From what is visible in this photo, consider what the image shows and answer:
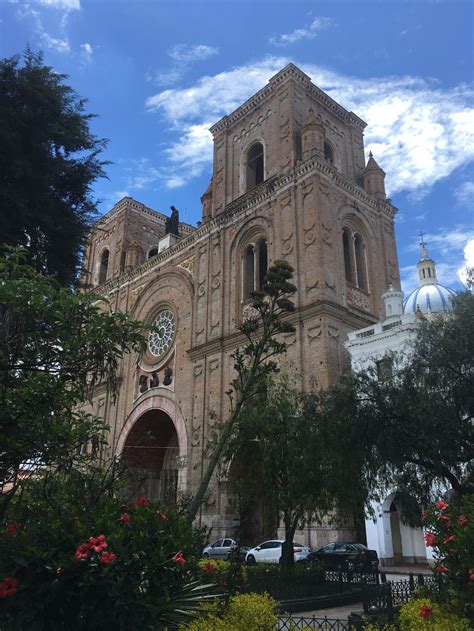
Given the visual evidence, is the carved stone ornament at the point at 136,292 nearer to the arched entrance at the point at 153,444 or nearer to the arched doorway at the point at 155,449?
the arched entrance at the point at 153,444

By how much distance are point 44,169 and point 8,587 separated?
10443mm

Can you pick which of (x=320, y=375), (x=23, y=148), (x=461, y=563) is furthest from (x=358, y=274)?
(x=461, y=563)

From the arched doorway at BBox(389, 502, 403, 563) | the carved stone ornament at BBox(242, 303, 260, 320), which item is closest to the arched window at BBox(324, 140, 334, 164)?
the carved stone ornament at BBox(242, 303, 260, 320)

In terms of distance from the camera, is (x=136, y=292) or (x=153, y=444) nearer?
(x=153, y=444)

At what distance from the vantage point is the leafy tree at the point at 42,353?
5800 millimetres

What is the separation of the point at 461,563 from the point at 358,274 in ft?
70.4

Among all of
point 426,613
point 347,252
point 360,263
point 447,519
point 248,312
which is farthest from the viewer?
point 360,263

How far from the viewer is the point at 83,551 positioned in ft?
12.1

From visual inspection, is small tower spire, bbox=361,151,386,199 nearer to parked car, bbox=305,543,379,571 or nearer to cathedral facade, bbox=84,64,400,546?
cathedral facade, bbox=84,64,400,546

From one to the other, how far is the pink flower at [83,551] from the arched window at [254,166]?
27757mm

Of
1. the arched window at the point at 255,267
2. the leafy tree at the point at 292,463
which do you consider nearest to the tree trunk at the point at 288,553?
the leafy tree at the point at 292,463

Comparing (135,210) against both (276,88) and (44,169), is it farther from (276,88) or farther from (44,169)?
(44,169)

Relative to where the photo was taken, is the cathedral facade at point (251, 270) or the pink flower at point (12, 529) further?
the cathedral facade at point (251, 270)

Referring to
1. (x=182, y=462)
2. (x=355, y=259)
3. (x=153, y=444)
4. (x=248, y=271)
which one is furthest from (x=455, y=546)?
(x=153, y=444)
